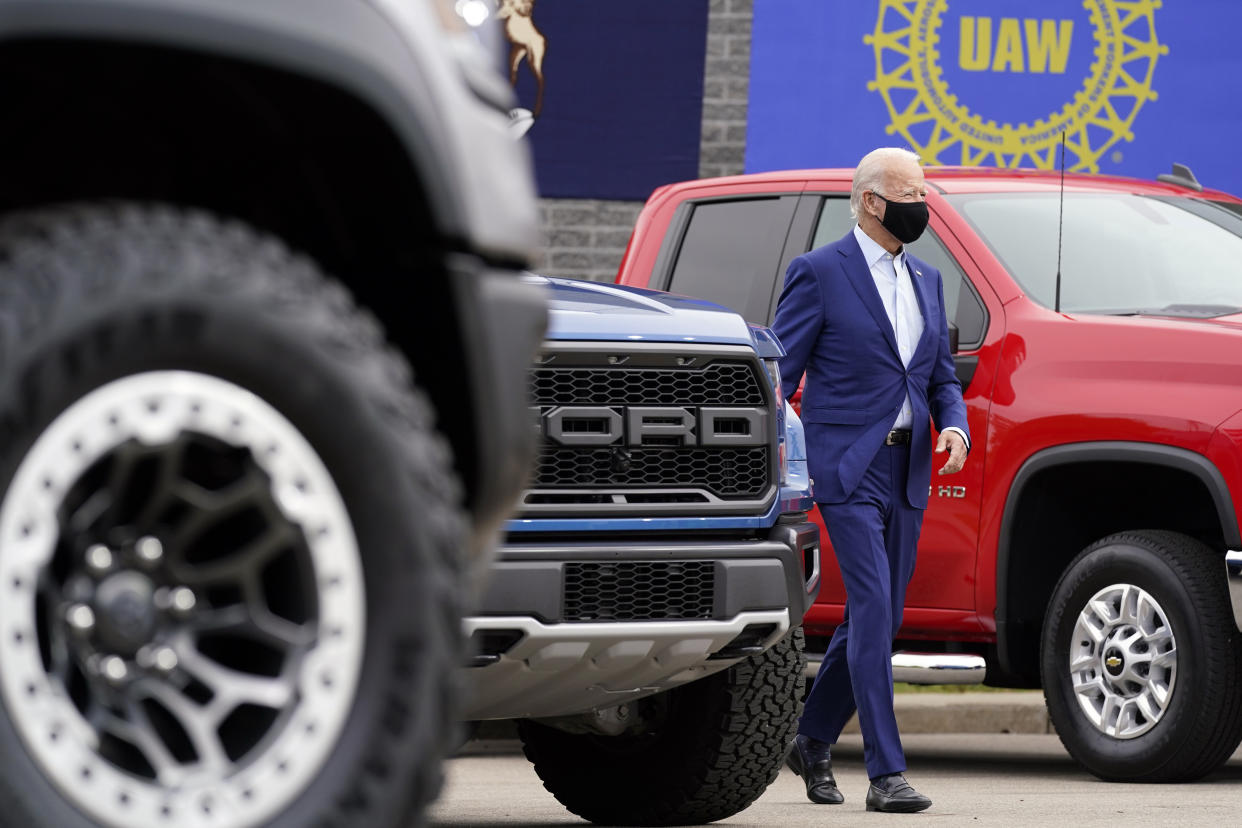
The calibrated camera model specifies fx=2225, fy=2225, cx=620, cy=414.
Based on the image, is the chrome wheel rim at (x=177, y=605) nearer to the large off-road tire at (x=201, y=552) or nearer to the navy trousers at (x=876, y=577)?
the large off-road tire at (x=201, y=552)

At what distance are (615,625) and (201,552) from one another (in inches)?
110

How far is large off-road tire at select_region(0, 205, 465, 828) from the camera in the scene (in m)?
2.31

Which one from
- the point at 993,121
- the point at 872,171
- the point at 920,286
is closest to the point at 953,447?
the point at 920,286

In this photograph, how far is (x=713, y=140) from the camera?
13070mm

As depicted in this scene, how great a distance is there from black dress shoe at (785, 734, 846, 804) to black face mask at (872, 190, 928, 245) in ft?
5.49

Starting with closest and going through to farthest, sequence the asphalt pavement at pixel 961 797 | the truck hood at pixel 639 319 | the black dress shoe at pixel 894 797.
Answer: the truck hood at pixel 639 319, the asphalt pavement at pixel 961 797, the black dress shoe at pixel 894 797

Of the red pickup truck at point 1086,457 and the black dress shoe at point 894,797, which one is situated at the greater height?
the red pickup truck at point 1086,457

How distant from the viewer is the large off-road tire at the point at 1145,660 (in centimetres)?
729

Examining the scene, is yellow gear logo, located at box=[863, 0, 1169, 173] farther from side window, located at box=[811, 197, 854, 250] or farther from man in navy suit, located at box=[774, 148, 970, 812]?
man in navy suit, located at box=[774, 148, 970, 812]

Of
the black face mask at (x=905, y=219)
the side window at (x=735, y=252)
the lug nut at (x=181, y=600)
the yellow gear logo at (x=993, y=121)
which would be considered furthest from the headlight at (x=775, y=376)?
the yellow gear logo at (x=993, y=121)

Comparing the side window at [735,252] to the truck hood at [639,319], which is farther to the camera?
the side window at [735,252]

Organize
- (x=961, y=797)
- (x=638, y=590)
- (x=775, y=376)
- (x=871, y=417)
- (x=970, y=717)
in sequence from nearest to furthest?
(x=638, y=590), (x=775, y=376), (x=871, y=417), (x=961, y=797), (x=970, y=717)

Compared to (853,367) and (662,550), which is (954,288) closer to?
(853,367)

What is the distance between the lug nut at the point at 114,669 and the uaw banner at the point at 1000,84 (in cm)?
1083
